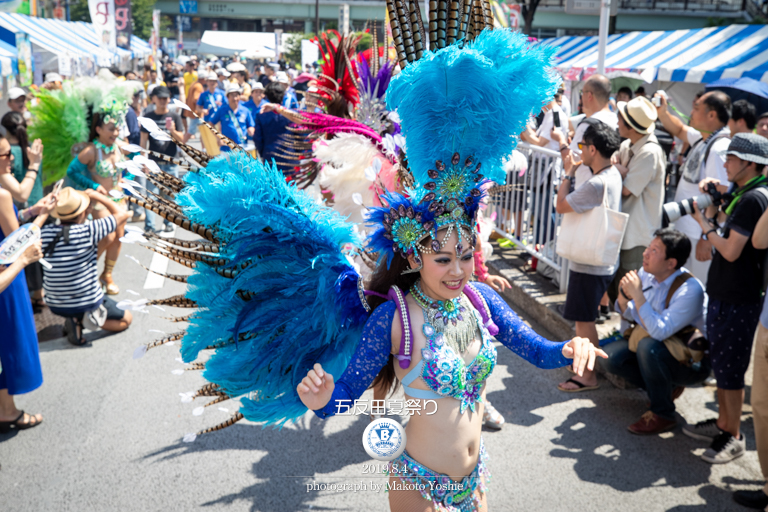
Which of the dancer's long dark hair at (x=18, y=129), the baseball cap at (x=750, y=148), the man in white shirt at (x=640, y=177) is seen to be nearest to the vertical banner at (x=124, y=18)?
the dancer's long dark hair at (x=18, y=129)

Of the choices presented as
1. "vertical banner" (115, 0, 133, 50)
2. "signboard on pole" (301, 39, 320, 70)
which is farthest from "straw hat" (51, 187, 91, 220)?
"vertical banner" (115, 0, 133, 50)

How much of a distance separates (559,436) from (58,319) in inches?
182

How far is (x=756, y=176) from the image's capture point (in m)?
3.45

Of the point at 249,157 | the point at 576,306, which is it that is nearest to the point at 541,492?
the point at 576,306

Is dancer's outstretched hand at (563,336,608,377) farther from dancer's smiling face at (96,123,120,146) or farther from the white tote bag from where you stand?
dancer's smiling face at (96,123,120,146)

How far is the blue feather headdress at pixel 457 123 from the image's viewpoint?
1.93 m

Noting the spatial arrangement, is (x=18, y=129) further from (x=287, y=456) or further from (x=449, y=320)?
(x=449, y=320)

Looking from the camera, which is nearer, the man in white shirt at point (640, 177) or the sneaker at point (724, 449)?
the sneaker at point (724, 449)

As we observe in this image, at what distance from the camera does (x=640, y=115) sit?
4504 mm

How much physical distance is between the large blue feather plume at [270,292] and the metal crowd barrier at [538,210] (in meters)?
3.24

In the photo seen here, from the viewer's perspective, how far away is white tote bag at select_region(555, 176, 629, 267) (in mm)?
4316

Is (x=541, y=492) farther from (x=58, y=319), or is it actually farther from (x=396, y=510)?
(x=58, y=319)

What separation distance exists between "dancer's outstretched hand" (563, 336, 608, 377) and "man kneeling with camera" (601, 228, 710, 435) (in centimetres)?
181

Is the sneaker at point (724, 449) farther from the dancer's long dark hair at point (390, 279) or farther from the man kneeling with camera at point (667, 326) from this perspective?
the dancer's long dark hair at point (390, 279)
